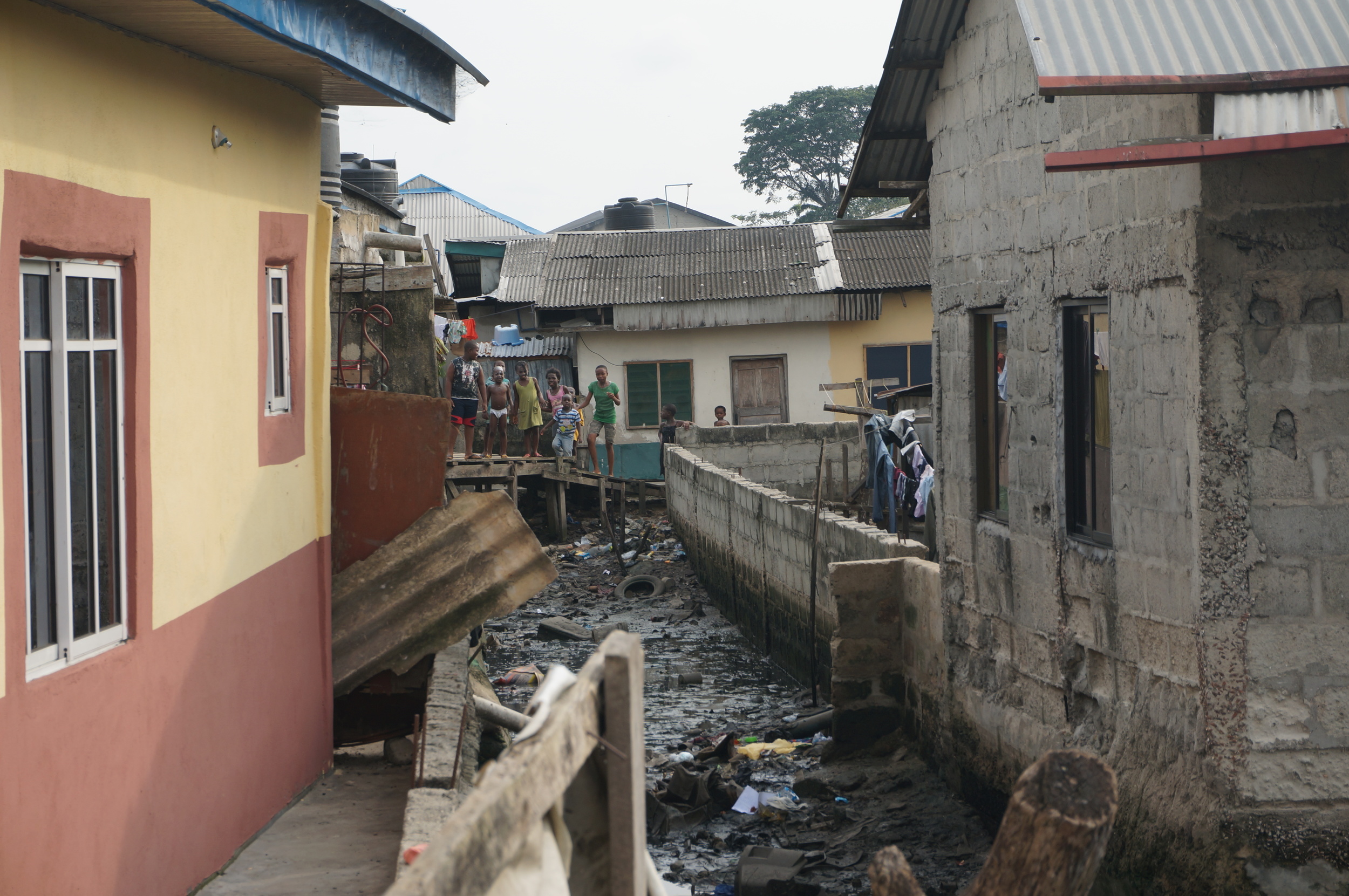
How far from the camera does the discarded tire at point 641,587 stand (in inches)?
723

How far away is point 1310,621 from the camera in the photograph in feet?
17.3

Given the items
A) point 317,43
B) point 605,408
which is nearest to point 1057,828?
point 317,43

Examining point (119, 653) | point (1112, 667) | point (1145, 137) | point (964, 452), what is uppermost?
point (1145, 137)

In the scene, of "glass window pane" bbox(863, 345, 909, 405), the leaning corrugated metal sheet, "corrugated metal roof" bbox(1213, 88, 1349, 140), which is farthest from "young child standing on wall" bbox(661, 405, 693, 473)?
"corrugated metal roof" bbox(1213, 88, 1349, 140)

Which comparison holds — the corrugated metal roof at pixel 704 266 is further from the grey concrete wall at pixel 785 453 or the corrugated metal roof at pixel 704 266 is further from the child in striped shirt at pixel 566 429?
the grey concrete wall at pixel 785 453

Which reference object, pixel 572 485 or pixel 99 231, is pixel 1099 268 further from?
pixel 572 485

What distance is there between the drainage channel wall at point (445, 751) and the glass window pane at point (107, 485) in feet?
4.20

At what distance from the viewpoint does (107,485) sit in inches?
178

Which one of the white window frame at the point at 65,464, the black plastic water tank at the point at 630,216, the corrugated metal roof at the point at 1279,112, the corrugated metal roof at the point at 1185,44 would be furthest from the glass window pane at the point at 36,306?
the black plastic water tank at the point at 630,216

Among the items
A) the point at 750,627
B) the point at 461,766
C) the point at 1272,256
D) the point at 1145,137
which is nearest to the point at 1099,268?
the point at 1145,137

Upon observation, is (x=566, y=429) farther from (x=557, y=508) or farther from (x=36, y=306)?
(x=36, y=306)

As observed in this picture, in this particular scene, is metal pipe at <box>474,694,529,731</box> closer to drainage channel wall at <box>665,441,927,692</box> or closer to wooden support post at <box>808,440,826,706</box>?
drainage channel wall at <box>665,441,927,692</box>

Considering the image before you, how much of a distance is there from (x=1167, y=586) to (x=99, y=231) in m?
4.42

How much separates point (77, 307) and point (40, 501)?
26.5 inches
